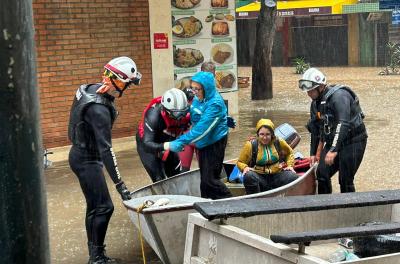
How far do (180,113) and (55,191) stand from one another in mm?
3638

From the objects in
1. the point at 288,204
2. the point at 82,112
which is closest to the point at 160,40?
the point at 82,112

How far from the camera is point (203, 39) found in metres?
15.0

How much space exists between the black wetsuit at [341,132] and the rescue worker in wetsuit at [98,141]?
2160 mm

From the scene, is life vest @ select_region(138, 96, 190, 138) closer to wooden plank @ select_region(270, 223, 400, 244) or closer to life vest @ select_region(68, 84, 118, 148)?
life vest @ select_region(68, 84, 118, 148)

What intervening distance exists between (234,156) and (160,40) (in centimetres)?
303

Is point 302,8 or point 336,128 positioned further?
point 302,8

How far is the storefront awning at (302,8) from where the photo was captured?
36750 millimetres

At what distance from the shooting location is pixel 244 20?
40.9 m

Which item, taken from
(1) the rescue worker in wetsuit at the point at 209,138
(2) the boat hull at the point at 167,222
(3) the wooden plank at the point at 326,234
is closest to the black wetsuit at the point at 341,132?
(2) the boat hull at the point at 167,222

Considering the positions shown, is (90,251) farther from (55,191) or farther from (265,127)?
(55,191)

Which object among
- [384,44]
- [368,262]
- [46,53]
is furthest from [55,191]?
[384,44]

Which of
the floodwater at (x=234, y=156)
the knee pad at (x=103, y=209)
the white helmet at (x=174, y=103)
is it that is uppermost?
the white helmet at (x=174, y=103)

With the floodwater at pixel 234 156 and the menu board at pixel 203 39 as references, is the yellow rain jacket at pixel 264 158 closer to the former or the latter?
the floodwater at pixel 234 156

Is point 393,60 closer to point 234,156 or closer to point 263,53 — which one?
point 263,53
